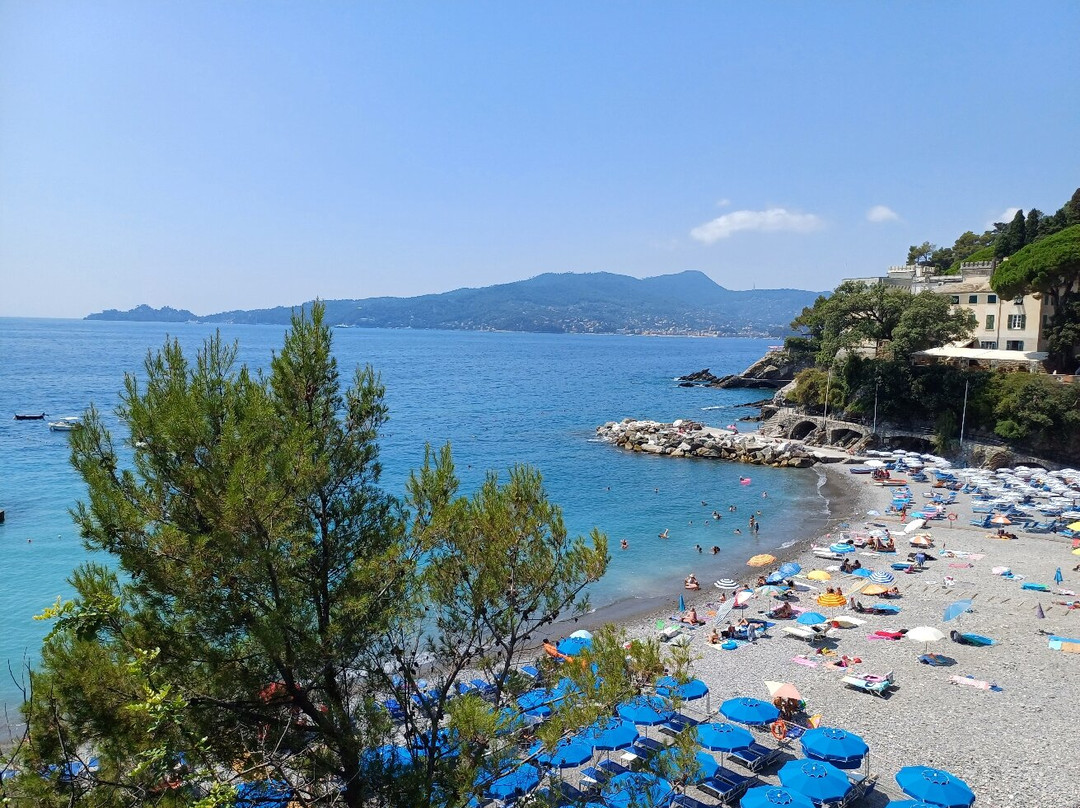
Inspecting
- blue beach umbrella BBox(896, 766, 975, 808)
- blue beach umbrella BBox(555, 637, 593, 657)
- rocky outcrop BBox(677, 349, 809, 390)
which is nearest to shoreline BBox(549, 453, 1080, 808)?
blue beach umbrella BBox(896, 766, 975, 808)

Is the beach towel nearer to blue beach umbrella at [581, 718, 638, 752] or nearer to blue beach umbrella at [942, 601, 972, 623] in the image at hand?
blue beach umbrella at [942, 601, 972, 623]

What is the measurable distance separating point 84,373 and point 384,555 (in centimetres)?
11002

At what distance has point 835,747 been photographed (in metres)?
12.9

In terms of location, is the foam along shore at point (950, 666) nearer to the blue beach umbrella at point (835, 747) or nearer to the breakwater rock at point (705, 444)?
the blue beach umbrella at point (835, 747)

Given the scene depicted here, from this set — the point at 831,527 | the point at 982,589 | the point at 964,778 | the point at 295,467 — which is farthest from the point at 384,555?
the point at 831,527

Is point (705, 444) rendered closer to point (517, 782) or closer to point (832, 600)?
point (832, 600)

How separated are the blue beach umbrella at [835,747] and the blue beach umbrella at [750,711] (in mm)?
767

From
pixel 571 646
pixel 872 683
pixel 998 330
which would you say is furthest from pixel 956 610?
pixel 998 330

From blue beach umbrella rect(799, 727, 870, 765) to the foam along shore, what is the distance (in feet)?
2.46

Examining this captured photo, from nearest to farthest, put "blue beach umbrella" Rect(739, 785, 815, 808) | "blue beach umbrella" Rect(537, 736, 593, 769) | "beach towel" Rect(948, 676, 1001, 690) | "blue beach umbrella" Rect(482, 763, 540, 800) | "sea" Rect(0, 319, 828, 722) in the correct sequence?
"blue beach umbrella" Rect(482, 763, 540, 800) < "blue beach umbrella" Rect(739, 785, 815, 808) < "blue beach umbrella" Rect(537, 736, 593, 769) < "beach towel" Rect(948, 676, 1001, 690) < "sea" Rect(0, 319, 828, 722)

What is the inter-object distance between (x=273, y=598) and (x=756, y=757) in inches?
440

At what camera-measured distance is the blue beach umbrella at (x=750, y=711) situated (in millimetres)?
13805

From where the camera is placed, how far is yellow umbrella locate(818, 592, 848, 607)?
2233cm

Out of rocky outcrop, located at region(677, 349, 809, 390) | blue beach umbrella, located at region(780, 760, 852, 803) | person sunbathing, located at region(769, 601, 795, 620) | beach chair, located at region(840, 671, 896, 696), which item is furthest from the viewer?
rocky outcrop, located at region(677, 349, 809, 390)
